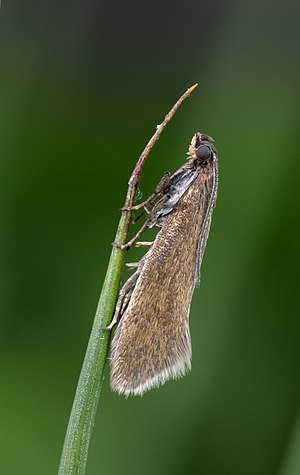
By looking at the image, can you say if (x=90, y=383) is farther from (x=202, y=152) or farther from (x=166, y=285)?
(x=202, y=152)

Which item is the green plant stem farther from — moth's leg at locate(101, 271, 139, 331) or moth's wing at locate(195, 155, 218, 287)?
moth's wing at locate(195, 155, 218, 287)

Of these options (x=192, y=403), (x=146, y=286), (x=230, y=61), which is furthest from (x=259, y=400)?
(x=230, y=61)

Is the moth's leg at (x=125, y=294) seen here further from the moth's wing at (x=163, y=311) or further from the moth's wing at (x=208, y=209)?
the moth's wing at (x=208, y=209)

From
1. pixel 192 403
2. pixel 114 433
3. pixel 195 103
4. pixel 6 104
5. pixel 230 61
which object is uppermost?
pixel 230 61

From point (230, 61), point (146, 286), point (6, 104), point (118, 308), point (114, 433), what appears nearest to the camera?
point (118, 308)

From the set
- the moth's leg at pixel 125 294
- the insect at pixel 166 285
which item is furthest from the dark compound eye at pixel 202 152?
the moth's leg at pixel 125 294

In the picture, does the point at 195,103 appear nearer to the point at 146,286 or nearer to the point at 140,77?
the point at 140,77

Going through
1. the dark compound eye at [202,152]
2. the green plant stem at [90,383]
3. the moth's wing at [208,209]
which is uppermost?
the dark compound eye at [202,152]
